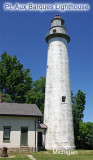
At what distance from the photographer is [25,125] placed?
17484 mm

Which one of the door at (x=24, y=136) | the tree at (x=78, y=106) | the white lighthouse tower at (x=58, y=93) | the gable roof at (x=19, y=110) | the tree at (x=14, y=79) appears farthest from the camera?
the tree at (x=14, y=79)

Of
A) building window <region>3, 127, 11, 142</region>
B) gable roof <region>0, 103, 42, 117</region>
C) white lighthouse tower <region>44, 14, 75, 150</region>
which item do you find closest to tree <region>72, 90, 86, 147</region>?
white lighthouse tower <region>44, 14, 75, 150</region>

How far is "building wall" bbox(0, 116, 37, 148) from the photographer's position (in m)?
16.8

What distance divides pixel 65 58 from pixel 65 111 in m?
6.72

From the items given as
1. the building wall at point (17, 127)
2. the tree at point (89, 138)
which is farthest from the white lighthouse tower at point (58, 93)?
the tree at point (89, 138)

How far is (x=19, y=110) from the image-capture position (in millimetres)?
18328

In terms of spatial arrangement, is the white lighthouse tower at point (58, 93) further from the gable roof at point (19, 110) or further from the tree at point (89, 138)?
the tree at point (89, 138)

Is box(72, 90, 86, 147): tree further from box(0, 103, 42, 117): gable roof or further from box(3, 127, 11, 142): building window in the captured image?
box(3, 127, 11, 142): building window

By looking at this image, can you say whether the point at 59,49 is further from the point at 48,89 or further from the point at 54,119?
the point at 54,119

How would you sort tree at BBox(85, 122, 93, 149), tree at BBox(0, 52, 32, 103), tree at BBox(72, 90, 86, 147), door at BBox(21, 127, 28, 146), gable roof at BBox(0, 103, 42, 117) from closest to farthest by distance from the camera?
door at BBox(21, 127, 28, 146), gable roof at BBox(0, 103, 42, 117), tree at BBox(85, 122, 93, 149), tree at BBox(72, 90, 86, 147), tree at BBox(0, 52, 32, 103)

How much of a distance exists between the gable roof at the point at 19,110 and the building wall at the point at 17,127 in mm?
484

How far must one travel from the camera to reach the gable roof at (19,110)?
17370 millimetres

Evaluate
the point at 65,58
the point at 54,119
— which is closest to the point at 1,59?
the point at 65,58

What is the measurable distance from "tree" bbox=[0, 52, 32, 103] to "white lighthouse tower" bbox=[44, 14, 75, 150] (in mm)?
9233
